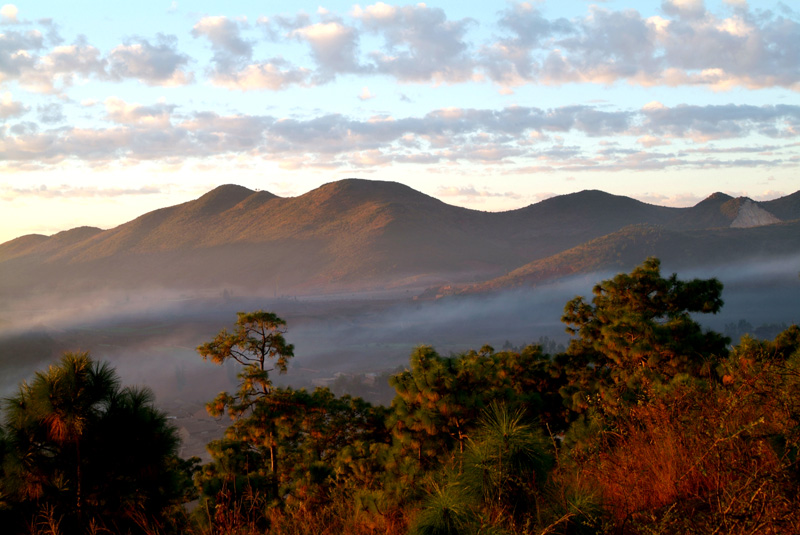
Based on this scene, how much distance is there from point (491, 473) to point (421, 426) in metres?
11.1

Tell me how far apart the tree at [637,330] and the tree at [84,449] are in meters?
12.6

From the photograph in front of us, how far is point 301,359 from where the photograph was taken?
179500 millimetres

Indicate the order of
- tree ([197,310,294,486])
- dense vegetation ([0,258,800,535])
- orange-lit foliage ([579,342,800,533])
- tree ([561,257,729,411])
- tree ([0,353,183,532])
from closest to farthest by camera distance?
1. orange-lit foliage ([579,342,800,533])
2. dense vegetation ([0,258,800,535])
3. tree ([0,353,183,532])
4. tree ([197,310,294,486])
5. tree ([561,257,729,411])

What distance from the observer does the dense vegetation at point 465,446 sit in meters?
4.94

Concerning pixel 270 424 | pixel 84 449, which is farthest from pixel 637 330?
pixel 84 449

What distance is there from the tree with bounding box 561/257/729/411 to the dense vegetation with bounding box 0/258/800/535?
3.2 inches

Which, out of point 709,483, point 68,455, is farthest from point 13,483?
point 709,483

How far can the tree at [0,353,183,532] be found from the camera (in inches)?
386

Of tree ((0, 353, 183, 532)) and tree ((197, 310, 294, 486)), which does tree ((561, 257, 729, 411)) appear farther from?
tree ((0, 353, 183, 532))

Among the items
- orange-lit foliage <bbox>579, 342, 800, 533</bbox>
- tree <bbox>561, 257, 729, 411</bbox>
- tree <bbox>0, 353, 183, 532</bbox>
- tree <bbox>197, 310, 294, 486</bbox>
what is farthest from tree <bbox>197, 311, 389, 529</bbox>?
orange-lit foliage <bbox>579, 342, 800, 533</bbox>

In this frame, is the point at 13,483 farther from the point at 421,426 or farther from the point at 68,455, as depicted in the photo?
the point at 421,426

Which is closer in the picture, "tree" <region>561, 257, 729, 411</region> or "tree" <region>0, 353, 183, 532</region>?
"tree" <region>0, 353, 183, 532</region>

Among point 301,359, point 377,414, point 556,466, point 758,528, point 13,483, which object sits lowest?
point 301,359

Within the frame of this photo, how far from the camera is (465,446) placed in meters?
7.02
